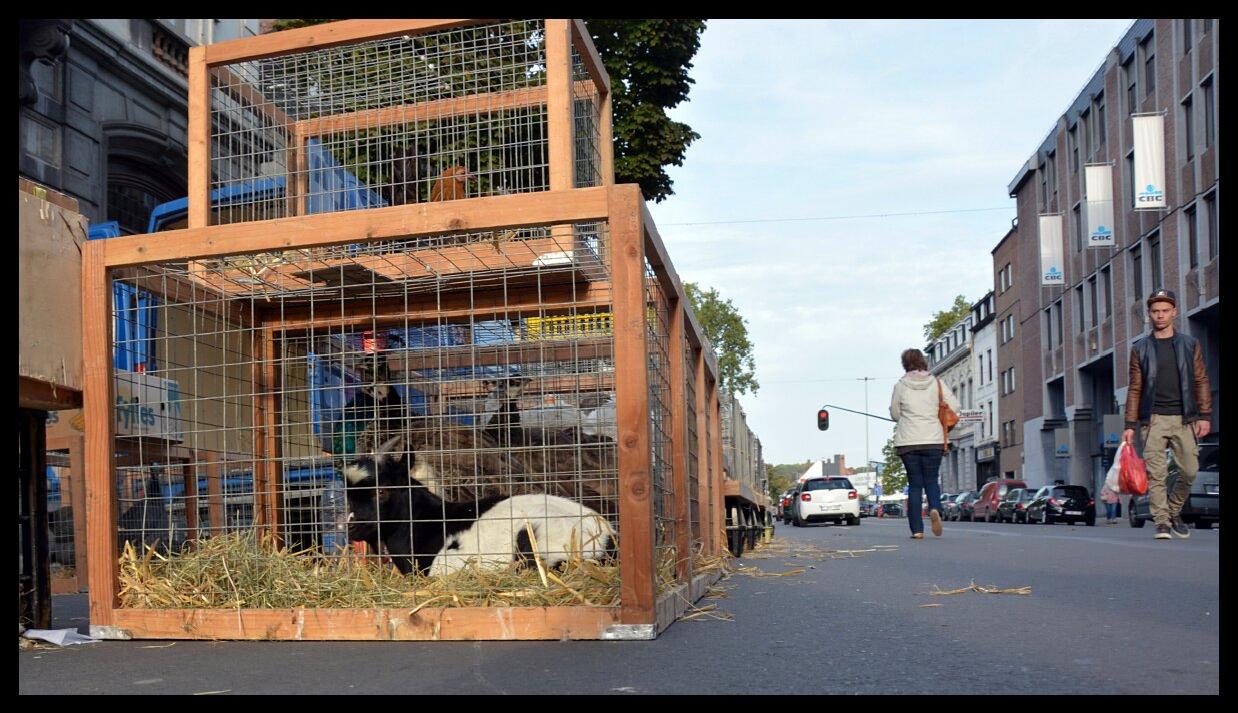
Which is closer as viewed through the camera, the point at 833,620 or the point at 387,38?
the point at 833,620

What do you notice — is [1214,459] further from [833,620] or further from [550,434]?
[833,620]

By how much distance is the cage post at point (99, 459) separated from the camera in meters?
5.15

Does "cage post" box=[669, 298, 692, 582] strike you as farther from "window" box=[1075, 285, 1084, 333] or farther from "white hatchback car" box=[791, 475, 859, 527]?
"window" box=[1075, 285, 1084, 333]

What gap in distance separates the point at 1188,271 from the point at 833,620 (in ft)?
106

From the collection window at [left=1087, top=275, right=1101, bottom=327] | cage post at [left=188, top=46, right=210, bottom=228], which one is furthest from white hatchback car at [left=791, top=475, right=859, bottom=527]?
cage post at [left=188, top=46, right=210, bottom=228]

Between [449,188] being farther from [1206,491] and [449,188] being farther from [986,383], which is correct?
[986,383]

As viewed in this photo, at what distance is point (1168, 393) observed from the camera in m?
10.3

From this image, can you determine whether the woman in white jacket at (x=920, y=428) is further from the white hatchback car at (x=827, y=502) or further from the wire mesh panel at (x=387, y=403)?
the white hatchback car at (x=827, y=502)

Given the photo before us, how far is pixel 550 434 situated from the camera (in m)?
8.43

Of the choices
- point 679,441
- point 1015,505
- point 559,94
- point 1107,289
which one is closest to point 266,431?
point 679,441

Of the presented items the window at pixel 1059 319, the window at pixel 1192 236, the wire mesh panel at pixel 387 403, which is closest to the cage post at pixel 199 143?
the wire mesh panel at pixel 387 403

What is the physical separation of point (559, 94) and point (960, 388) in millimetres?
77975

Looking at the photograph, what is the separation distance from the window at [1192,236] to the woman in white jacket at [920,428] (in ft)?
80.5
